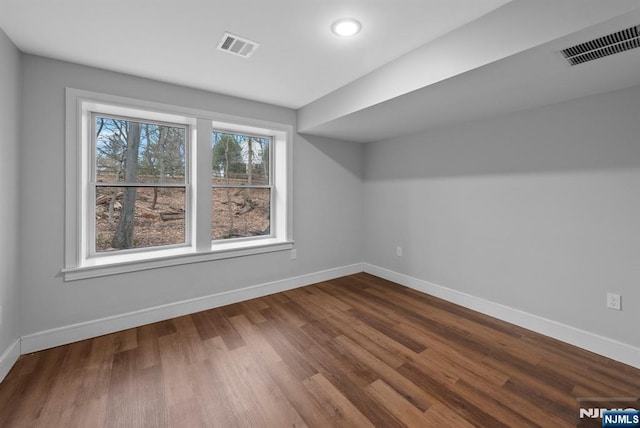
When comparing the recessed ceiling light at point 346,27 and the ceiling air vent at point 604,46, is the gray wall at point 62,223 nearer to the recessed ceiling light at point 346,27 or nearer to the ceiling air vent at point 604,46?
the recessed ceiling light at point 346,27

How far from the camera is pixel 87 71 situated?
238 cm

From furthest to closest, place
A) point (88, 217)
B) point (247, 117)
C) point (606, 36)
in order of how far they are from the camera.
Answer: point (247, 117) → point (88, 217) → point (606, 36)

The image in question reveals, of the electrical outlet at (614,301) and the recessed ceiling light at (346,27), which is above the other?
the recessed ceiling light at (346,27)

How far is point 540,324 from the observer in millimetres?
2541

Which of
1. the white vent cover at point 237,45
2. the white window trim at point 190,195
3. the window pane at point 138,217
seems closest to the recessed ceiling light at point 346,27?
the white vent cover at point 237,45

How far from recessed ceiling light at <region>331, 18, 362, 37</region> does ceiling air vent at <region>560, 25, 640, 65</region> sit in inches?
48.8

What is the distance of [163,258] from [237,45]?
6.93ft

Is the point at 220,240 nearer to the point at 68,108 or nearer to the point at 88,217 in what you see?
the point at 88,217

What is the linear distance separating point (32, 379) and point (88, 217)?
138 cm

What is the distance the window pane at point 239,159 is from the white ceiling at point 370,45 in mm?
803

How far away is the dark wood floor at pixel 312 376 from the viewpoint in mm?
1573

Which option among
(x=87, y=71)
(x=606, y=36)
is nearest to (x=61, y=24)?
(x=87, y=71)

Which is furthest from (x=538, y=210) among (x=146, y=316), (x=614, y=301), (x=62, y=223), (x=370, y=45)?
(x=62, y=223)

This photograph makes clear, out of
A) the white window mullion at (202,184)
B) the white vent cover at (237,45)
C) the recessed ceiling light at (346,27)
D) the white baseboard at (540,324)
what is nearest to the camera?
the recessed ceiling light at (346,27)
